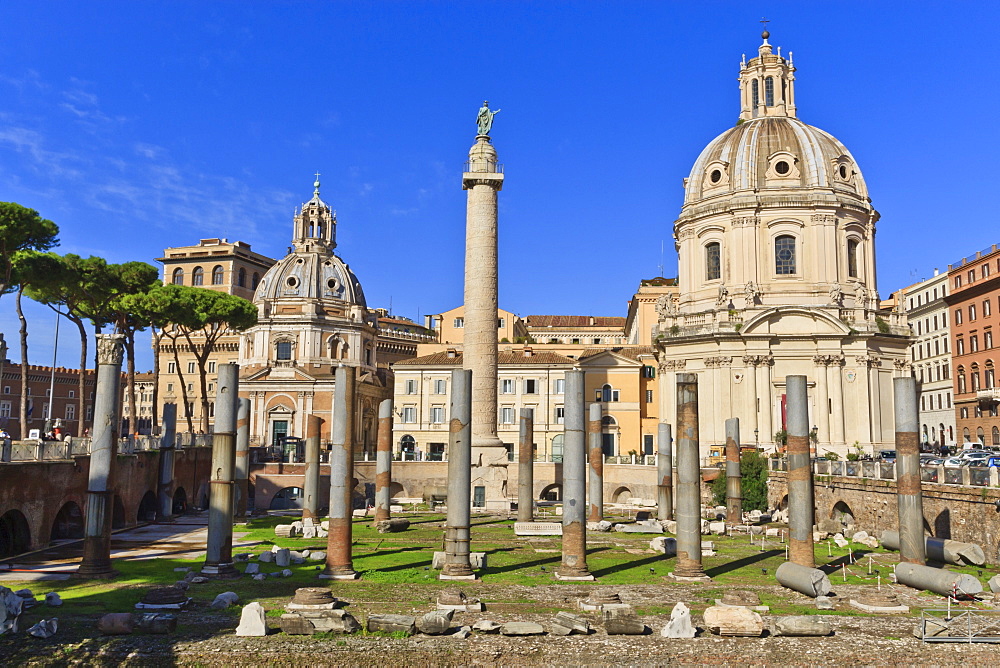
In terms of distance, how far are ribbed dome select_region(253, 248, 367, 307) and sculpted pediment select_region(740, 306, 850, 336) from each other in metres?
40.2

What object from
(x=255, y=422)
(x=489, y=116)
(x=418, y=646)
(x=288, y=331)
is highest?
(x=489, y=116)

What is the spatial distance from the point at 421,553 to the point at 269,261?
3403 inches

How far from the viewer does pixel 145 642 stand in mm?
16594

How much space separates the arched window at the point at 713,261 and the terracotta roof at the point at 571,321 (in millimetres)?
33491

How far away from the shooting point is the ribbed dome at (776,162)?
55.8 m

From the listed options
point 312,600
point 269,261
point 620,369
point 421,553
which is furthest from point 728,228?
point 269,261

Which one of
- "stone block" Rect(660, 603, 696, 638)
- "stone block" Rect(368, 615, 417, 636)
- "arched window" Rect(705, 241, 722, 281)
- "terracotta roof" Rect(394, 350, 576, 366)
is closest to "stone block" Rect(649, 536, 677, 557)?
"stone block" Rect(660, 603, 696, 638)

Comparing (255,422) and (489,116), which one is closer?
(489,116)

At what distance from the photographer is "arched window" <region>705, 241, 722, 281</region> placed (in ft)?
188

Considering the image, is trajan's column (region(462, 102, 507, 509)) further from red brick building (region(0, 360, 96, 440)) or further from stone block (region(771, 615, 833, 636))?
red brick building (region(0, 360, 96, 440))

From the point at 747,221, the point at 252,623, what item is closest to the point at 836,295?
the point at 747,221

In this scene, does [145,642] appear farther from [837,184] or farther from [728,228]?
[837,184]

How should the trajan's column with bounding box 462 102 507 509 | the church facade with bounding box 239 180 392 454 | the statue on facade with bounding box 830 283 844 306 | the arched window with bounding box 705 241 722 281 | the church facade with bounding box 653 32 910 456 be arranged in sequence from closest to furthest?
the trajan's column with bounding box 462 102 507 509 < the church facade with bounding box 653 32 910 456 < the statue on facade with bounding box 830 283 844 306 < the arched window with bounding box 705 241 722 281 < the church facade with bounding box 239 180 392 454

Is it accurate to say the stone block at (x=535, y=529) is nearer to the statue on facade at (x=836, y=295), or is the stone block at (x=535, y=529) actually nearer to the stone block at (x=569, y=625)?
the stone block at (x=569, y=625)
